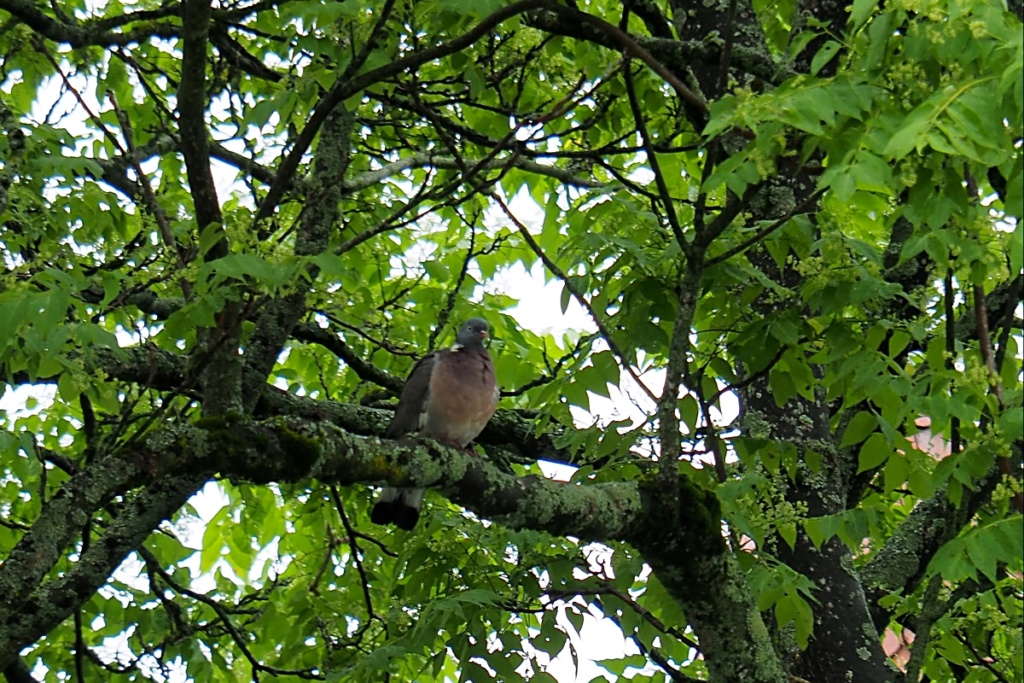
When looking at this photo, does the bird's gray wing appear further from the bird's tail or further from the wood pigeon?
the bird's tail

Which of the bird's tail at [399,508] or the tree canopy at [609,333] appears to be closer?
the tree canopy at [609,333]

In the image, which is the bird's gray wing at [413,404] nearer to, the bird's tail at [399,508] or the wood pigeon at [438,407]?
the wood pigeon at [438,407]

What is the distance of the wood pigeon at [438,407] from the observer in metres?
5.10

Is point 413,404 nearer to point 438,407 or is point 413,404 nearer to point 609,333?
point 438,407

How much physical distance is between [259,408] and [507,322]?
6.17ft

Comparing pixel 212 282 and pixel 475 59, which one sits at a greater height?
pixel 475 59

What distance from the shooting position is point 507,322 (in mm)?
6219

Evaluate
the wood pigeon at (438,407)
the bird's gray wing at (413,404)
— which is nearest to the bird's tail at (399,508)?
the wood pigeon at (438,407)

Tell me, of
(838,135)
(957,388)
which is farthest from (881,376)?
(838,135)

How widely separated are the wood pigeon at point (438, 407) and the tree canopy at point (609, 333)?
201 millimetres

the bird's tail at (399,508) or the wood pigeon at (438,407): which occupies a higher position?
the wood pigeon at (438,407)

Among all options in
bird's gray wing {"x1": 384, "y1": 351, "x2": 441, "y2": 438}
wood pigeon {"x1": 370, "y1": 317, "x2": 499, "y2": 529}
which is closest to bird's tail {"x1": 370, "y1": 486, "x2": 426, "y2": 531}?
wood pigeon {"x1": 370, "y1": 317, "x2": 499, "y2": 529}

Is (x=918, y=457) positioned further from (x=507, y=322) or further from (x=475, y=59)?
(x=507, y=322)

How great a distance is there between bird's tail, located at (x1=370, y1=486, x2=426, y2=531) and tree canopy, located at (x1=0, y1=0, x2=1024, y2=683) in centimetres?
18
